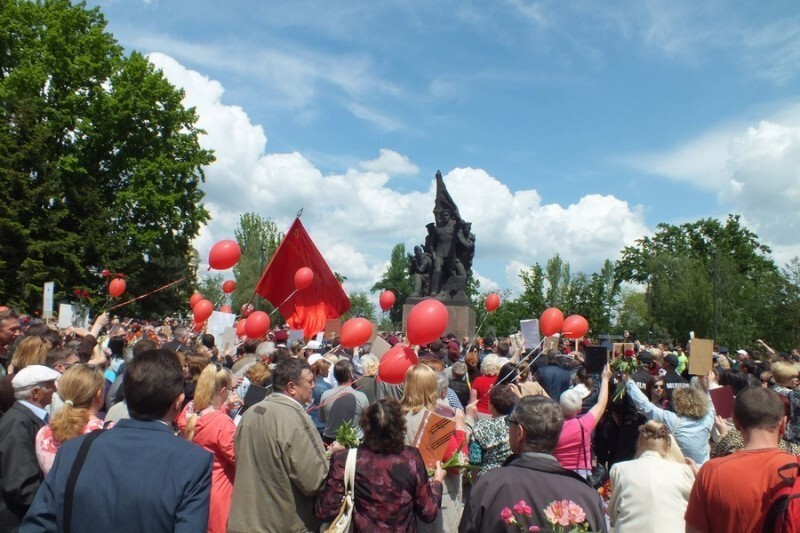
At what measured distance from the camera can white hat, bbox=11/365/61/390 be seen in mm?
3797

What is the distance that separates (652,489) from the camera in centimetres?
375

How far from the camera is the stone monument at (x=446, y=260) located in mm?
23292

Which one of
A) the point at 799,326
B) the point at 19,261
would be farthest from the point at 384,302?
the point at 799,326

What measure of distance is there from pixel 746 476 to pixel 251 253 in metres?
57.9

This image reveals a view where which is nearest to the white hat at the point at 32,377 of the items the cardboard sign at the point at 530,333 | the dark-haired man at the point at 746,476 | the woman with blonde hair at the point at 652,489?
the woman with blonde hair at the point at 652,489

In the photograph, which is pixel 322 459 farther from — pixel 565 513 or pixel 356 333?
pixel 356 333

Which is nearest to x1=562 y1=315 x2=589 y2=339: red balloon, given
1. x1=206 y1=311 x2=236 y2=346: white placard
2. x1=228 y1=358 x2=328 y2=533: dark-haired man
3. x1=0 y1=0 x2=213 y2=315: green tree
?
x1=206 y1=311 x2=236 y2=346: white placard

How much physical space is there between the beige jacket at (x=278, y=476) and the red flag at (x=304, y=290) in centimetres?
1135

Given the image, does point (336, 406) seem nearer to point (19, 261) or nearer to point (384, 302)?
point (384, 302)

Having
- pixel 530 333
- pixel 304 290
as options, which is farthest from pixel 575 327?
pixel 304 290

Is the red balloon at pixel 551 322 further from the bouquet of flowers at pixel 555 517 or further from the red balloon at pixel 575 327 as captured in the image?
the bouquet of flowers at pixel 555 517

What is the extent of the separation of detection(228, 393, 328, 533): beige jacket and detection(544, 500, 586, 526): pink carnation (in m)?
1.45

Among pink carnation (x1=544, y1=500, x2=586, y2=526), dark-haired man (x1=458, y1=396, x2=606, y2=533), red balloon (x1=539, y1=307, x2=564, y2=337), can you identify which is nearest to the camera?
pink carnation (x1=544, y1=500, x2=586, y2=526)

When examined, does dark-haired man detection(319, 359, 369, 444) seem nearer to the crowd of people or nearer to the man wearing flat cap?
the crowd of people
